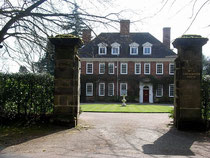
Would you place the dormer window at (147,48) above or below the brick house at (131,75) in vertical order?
above

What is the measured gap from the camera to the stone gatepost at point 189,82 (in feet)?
26.9

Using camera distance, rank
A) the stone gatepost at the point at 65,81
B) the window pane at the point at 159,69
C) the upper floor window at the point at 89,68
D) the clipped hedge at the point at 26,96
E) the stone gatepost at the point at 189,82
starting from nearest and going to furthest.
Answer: the stone gatepost at the point at 189,82 < the stone gatepost at the point at 65,81 < the clipped hedge at the point at 26,96 < the window pane at the point at 159,69 < the upper floor window at the point at 89,68

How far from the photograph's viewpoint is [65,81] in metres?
8.55

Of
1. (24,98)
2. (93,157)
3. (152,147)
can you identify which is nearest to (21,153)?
(93,157)

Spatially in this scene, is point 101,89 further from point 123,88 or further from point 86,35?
point 86,35

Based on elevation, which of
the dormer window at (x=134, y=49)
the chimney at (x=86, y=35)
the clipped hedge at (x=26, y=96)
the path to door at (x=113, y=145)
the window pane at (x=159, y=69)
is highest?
the dormer window at (x=134, y=49)

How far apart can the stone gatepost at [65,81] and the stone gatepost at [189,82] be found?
4.09 m

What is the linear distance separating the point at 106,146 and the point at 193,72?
4693 mm

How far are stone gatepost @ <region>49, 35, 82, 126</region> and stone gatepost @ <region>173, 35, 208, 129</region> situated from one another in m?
4.09

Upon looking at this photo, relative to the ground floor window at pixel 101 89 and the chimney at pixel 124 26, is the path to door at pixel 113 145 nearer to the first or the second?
the chimney at pixel 124 26

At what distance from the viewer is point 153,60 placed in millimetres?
34156

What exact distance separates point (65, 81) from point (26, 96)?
1951 millimetres

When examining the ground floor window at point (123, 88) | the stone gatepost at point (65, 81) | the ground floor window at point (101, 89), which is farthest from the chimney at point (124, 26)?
the ground floor window at point (101, 89)

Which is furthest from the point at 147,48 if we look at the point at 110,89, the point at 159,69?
the point at 110,89
